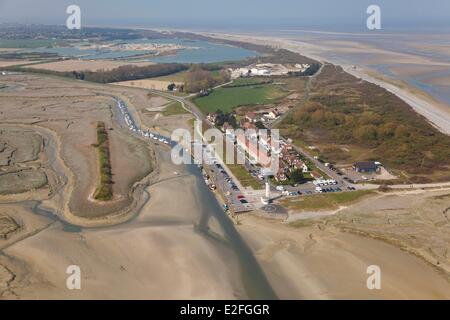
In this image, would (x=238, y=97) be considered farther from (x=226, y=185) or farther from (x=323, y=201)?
(x=323, y=201)

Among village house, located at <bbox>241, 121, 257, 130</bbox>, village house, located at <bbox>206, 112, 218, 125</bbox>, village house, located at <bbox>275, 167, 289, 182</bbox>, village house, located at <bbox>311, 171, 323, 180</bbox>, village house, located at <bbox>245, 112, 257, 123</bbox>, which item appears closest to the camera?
village house, located at <bbox>275, 167, 289, 182</bbox>

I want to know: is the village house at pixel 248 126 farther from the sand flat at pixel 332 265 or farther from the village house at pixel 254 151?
the sand flat at pixel 332 265

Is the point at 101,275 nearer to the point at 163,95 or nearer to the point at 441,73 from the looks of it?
the point at 163,95

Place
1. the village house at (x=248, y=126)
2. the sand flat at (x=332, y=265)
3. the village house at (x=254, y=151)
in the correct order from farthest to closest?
the village house at (x=248, y=126)
the village house at (x=254, y=151)
the sand flat at (x=332, y=265)

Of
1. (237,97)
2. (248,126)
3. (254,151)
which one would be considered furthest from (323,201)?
(237,97)

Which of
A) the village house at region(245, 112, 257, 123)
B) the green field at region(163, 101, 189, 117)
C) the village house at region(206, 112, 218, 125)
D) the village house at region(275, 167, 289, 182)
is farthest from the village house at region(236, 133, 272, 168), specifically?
the green field at region(163, 101, 189, 117)

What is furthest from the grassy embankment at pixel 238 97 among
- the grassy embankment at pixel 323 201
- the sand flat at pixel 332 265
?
the sand flat at pixel 332 265

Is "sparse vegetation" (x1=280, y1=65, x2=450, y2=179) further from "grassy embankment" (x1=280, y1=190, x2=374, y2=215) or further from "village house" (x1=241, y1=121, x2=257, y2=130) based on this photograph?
"grassy embankment" (x1=280, y1=190, x2=374, y2=215)
